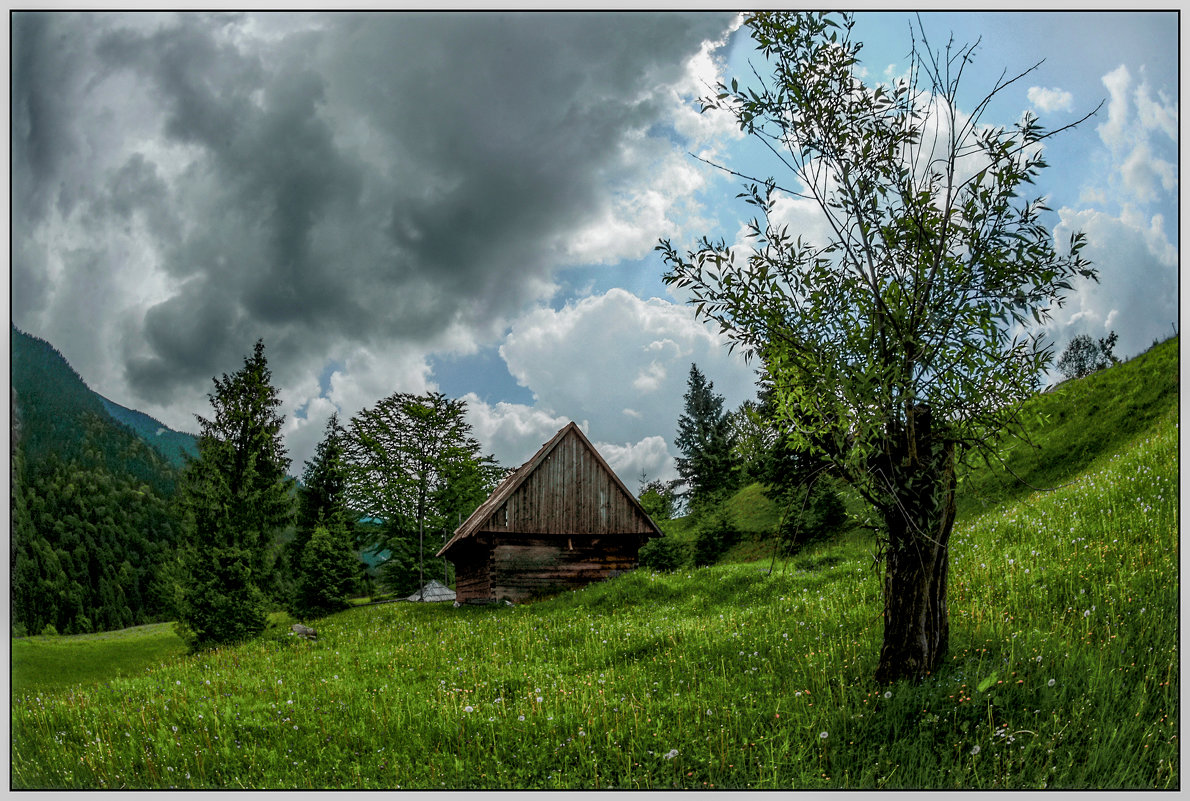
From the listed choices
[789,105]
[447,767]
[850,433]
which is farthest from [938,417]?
[447,767]

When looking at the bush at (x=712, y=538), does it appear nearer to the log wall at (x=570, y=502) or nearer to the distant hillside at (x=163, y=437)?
the log wall at (x=570, y=502)

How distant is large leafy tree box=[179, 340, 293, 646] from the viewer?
15.1m

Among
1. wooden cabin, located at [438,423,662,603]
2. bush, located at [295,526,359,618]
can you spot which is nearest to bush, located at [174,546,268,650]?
wooden cabin, located at [438,423,662,603]

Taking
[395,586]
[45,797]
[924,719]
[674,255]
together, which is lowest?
[395,586]

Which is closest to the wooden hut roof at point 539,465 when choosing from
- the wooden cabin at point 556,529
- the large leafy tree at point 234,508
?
the wooden cabin at point 556,529

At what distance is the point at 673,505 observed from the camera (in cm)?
3769

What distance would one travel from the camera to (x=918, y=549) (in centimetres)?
530

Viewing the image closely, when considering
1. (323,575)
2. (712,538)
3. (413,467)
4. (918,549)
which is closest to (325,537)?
(323,575)

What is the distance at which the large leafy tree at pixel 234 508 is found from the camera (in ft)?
49.7

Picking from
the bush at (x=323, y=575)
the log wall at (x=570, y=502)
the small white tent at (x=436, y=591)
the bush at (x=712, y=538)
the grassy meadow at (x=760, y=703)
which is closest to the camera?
the grassy meadow at (x=760, y=703)

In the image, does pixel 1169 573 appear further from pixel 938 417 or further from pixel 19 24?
pixel 19 24

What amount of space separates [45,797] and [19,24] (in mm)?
7434

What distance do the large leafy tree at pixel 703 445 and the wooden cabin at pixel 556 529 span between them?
653cm

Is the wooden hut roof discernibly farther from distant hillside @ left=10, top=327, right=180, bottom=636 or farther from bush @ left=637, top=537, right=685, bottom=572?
distant hillside @ left=10, top=327, right=180, bottom=636
